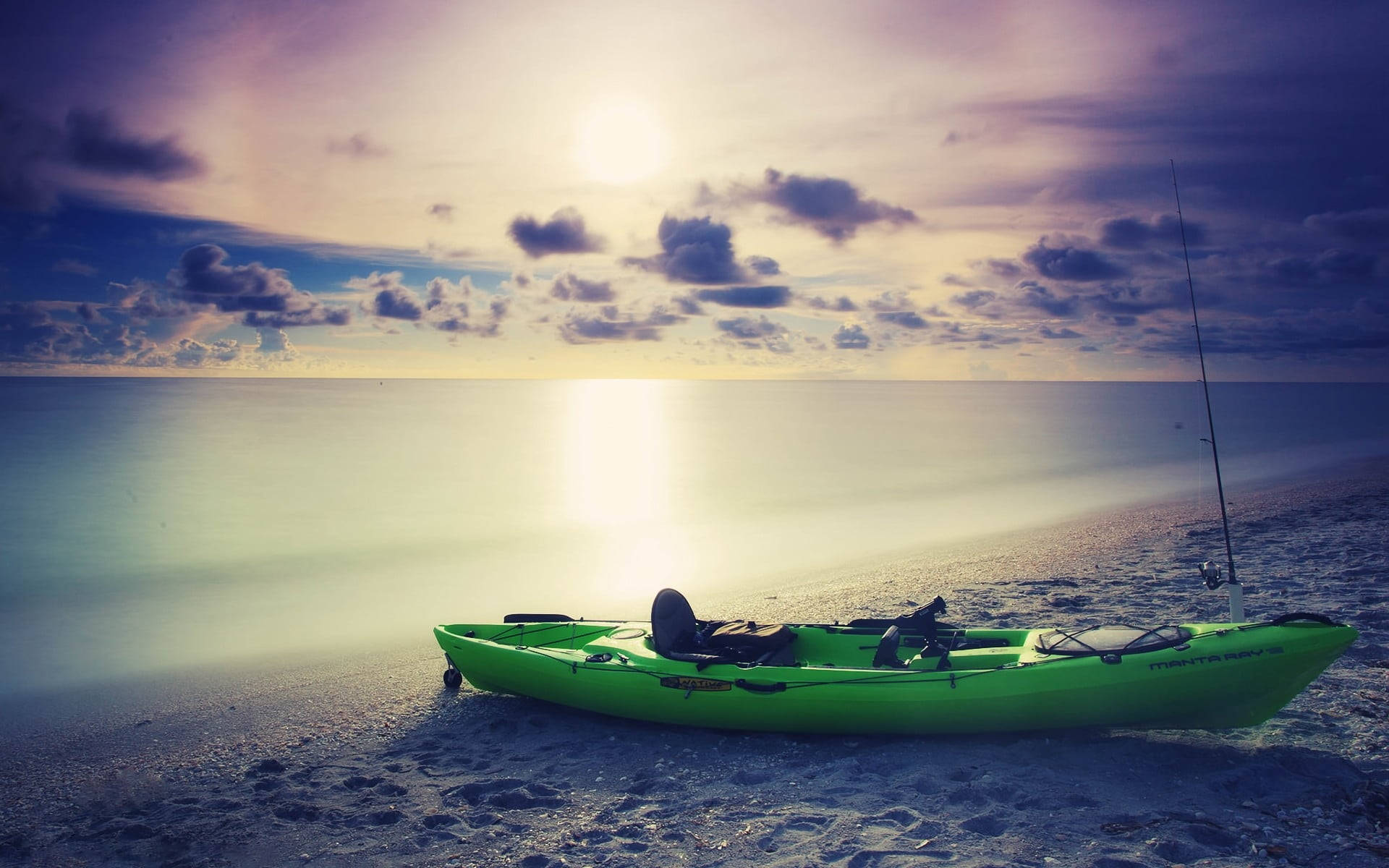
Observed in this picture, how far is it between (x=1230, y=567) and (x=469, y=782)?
654cm

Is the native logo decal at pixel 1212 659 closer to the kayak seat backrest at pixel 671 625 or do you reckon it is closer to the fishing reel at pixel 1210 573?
the fishing reel at pixel 1210 573

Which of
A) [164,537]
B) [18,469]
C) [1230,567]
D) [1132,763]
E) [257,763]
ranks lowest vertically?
[1132,763]

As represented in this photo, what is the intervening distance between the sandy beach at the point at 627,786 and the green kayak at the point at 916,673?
0.25 m

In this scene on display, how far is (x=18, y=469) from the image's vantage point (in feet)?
109

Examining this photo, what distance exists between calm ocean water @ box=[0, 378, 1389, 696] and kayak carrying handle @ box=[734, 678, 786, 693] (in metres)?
6.19

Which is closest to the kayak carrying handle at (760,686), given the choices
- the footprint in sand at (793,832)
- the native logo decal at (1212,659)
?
the footprint in sand at (793,832)

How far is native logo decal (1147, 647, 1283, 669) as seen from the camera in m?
6.37

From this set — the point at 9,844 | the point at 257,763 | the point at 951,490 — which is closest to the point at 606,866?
the point at 257,763

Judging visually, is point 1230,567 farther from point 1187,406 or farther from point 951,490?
point 1187,406

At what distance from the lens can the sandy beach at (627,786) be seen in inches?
217

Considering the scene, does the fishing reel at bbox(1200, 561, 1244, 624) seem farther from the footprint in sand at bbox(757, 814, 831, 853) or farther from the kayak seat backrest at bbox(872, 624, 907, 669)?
the footprint in sand at bbox(757, 814, 831, 853)

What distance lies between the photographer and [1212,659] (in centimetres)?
643

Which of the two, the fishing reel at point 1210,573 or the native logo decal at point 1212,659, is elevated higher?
the fishing reel at point 1210,573

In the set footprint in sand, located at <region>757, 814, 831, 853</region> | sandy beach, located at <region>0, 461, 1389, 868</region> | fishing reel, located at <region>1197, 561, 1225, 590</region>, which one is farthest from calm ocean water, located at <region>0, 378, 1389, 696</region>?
footprint in sand, located at <region>757, 814, 831, 853</region>
